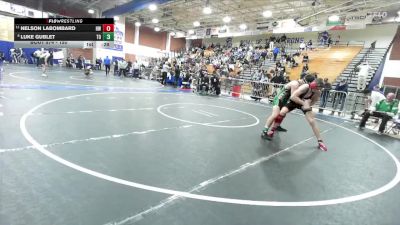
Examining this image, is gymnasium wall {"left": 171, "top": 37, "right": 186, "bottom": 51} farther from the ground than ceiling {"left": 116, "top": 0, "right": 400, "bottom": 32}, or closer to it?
closer to it

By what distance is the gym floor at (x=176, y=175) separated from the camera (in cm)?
229

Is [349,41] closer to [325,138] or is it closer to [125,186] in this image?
[325,138]

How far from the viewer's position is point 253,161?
12.8ft

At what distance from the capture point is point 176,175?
123 inches

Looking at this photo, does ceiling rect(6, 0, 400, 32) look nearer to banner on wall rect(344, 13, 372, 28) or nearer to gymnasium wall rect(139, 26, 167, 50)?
banner on wall rect(344, 13, 372, 28)

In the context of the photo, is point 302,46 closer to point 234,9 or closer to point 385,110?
point 234,9

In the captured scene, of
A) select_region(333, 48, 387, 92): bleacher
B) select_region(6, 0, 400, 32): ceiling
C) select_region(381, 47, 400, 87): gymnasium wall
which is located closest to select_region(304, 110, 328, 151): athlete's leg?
select_region(6, 0, 400, 32): ceiling

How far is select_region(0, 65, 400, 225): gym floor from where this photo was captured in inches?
90.2

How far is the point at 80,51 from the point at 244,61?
57.0 feet

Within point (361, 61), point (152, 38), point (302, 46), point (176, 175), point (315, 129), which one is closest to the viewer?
point (176, 175)

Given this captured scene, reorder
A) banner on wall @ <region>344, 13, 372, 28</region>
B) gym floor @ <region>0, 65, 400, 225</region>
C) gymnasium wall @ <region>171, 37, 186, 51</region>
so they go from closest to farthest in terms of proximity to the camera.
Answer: gym floor @ <region>0, 65, 400, 225</region>, banner on wall @ <region>344, 13, 372, 28</region>, gymnasium wall @ <region>171, 37, 186, 51</region>

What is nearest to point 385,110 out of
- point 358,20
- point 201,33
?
point 358,20

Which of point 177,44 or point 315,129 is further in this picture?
point 177,44
